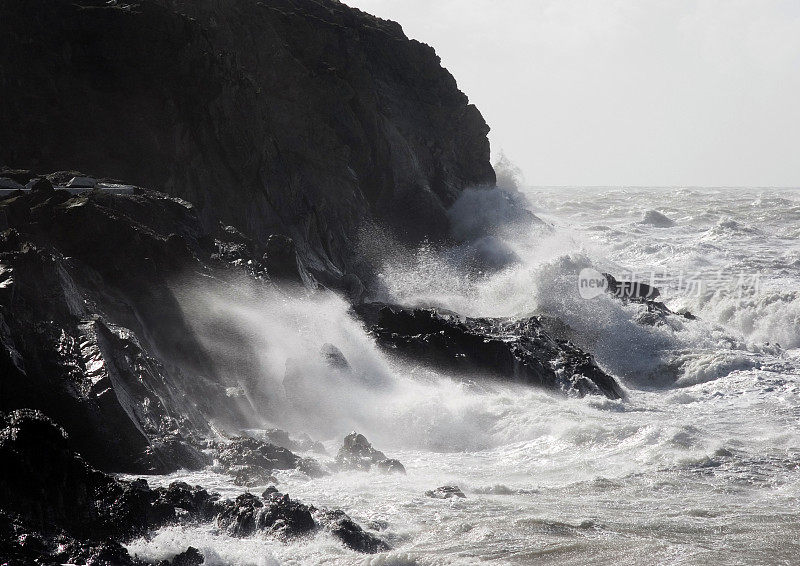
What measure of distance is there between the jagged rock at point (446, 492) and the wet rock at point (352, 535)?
2264mm

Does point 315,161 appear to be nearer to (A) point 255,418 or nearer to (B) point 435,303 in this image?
(B) point 435,303

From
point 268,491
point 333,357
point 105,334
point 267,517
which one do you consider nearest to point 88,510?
point 267,517

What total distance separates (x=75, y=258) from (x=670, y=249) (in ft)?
124

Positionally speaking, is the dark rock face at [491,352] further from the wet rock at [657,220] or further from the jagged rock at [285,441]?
the wet rock at [657,220]

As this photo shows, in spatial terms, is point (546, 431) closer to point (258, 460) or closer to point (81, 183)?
point (258, 460)

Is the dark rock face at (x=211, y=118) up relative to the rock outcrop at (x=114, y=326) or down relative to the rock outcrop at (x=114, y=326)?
up

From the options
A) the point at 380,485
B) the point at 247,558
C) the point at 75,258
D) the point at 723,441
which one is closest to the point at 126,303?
the point at 75,258

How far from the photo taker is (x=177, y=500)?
41.3ft

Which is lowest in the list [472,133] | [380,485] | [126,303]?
[380,485]

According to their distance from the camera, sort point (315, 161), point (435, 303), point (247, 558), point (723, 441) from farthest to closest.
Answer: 1. point (315, 161)
2. point (435, 303)
3. point (723, 441)
4. point (247, 558)

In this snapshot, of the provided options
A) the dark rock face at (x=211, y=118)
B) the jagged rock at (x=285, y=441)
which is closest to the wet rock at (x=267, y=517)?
the jagged rock at (x=285, y=441)

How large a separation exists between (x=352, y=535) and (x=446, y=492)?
2886 millimetres

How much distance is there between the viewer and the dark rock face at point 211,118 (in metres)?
29.5

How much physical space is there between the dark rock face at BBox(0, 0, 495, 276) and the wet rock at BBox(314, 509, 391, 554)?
17074 mm
